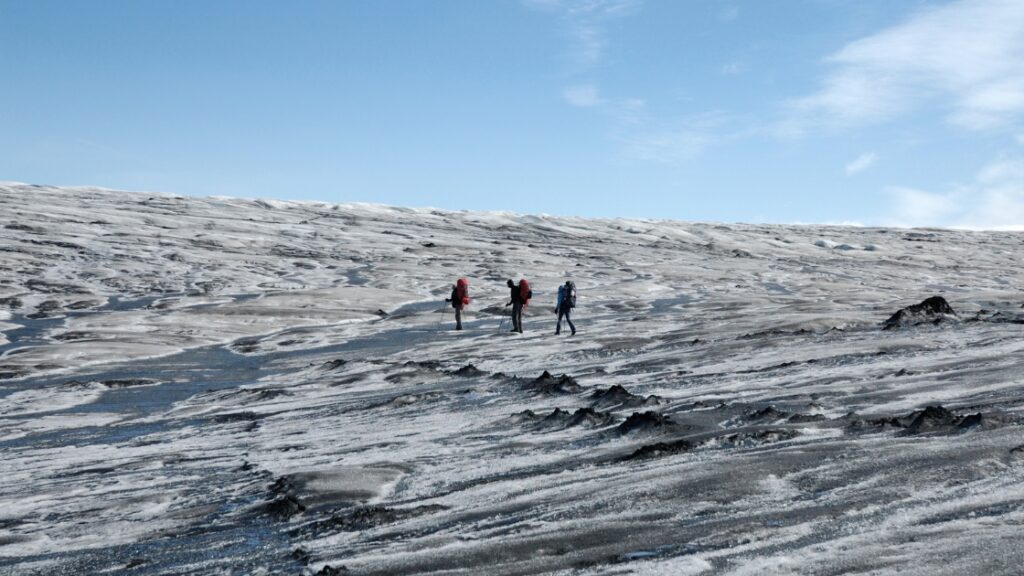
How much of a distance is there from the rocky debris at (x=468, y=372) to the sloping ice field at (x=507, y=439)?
9cm

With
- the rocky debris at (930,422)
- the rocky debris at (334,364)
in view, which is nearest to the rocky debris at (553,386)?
the rocky debris at (930,422)

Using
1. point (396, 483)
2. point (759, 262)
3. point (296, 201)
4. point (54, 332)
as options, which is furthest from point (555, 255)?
point (396, 483)

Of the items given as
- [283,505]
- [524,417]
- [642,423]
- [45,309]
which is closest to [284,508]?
[283,505]

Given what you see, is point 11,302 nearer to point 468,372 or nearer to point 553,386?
point 468,372

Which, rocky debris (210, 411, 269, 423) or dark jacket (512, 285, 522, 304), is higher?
dark jacket (512, 285, 522, 304)

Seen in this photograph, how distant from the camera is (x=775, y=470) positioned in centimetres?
778

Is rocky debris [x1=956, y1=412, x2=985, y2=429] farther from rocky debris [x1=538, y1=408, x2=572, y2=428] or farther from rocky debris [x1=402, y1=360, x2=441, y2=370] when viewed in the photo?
rocky debris [x1=402, y1=360, x2=441, y2=370]

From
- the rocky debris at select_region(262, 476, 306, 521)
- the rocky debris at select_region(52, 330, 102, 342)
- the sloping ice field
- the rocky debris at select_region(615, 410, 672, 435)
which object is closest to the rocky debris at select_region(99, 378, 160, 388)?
the sloping ice field

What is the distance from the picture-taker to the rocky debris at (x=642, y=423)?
1034 cm

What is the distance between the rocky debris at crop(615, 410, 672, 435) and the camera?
33.9 ft

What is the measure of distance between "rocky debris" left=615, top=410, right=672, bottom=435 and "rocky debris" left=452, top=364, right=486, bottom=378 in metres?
7.33

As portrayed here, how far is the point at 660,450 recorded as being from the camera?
8961mm

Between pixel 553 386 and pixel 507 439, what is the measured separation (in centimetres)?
383

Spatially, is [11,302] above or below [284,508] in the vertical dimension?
below
